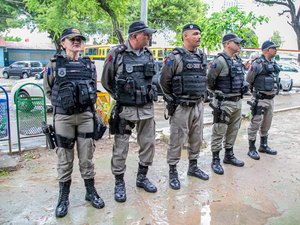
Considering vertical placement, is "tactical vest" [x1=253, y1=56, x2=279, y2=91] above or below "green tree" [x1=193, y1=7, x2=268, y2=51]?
below

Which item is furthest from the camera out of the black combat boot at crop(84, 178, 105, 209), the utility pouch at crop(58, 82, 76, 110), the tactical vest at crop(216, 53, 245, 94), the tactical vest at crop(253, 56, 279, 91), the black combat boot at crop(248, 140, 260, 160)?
the black combat boot at crop(248, 140, 260, 160)

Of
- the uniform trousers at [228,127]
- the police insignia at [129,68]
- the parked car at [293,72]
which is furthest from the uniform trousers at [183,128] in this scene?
the parked car at [293,72]

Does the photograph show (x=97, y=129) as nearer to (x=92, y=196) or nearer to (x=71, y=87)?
(x=71, y=87)

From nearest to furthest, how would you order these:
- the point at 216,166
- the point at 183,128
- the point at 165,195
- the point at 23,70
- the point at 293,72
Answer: the point at 165,195, the point at 183,128, the point at 216,166, the point at 293,72, the point at 23,70

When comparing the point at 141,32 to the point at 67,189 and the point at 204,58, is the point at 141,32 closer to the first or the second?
the point at 204,58

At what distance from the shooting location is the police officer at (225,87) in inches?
177

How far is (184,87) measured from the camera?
13.0 feet

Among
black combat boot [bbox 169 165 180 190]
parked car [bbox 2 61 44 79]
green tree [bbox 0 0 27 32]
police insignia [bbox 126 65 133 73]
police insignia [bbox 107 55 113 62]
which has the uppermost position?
green tree [bbox 0 0 27 32]

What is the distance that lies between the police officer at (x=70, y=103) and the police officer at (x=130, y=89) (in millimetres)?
297

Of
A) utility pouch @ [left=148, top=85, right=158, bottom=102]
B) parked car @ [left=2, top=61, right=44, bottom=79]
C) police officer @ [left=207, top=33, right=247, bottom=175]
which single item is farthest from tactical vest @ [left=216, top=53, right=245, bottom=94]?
parked car @ [left=2, top=61, right=44, bottom=79]

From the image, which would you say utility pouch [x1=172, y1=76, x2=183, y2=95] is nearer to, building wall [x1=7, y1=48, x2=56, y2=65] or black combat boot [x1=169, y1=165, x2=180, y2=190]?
black combat boot [x1=169, y1=165, x2=180, y2=190]

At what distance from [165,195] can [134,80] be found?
1364 mm

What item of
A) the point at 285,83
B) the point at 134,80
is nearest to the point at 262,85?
the point at 134,80

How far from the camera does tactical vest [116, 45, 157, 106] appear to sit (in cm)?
357
